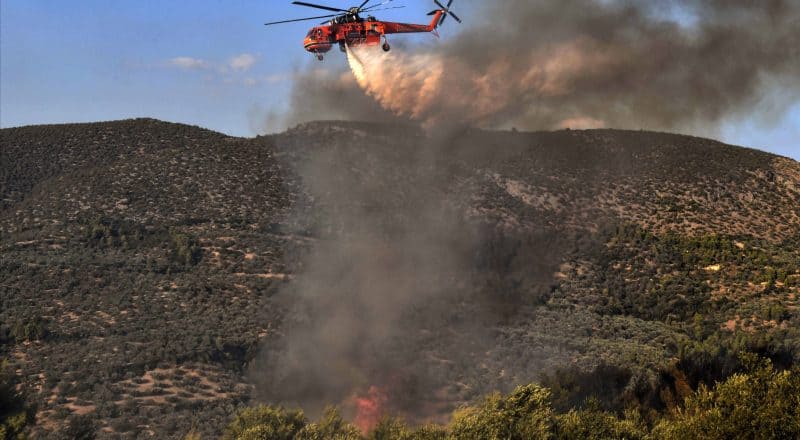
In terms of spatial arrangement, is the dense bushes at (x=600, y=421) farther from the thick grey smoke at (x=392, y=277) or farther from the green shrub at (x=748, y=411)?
the thick grey smoke at (x=392, y=277)

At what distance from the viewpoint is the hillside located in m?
56.0

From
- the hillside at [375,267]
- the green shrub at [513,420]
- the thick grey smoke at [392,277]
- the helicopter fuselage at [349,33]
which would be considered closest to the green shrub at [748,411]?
the green shrub at [513,420]

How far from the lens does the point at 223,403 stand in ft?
174

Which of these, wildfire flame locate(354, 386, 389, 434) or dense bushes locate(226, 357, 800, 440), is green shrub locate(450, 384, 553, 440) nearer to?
dense bushes locate(226, 357, 800, 440)

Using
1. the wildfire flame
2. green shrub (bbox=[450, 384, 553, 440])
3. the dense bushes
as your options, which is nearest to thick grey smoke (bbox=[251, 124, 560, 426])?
the wildfire flame

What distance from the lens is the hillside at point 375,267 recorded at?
56.0m

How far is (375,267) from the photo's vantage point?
81812mm

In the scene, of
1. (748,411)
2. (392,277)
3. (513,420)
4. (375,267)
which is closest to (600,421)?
(513,420)

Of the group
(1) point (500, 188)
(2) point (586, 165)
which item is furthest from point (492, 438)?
(2) point (586, 165)

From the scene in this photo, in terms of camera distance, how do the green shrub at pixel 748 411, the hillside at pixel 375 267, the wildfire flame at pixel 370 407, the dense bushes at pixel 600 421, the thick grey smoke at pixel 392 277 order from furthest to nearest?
the thick grey smoke at pixel 392 277 < the hillside at pixel 375 267 < the wildfire flame at pixel 370 407 < the dense bushes at pixel 600 421 < the green shrub at pixel 748 411

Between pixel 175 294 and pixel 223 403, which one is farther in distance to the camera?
pixel 175 294

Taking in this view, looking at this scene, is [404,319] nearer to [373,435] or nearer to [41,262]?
[373,435]

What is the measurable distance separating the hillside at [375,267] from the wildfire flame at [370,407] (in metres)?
0.95

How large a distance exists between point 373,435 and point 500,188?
72.6m
